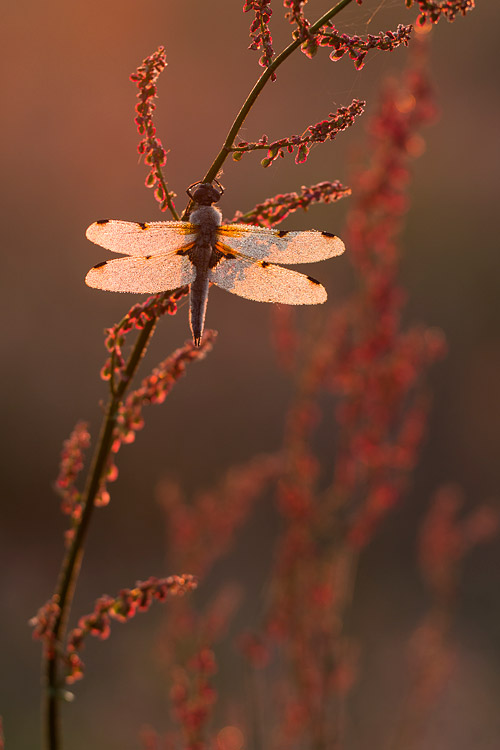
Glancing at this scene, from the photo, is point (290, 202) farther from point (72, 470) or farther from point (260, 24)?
point (72, 470)

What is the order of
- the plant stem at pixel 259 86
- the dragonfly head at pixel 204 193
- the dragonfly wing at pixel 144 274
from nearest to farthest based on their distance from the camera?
the plant stem at pixel 259 86 → the dragonfly head at pixel 204 193 → the dragonfly wing at pixel 144 274

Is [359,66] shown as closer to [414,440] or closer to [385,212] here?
[385,212]

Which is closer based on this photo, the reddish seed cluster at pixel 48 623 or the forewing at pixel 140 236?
the reddish seed cluster at pixel 48 623

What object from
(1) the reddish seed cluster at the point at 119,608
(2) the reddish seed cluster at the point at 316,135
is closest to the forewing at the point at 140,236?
(2) the reddish seed cluster at the point at 316,135

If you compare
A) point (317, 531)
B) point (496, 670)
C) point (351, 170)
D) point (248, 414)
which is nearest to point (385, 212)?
point (351, 170)

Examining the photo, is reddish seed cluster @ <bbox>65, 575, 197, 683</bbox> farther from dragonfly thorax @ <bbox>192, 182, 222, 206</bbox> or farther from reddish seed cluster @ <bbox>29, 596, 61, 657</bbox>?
dragonfly thorax @ <bbox>192, 182, 222, 206</bbox>

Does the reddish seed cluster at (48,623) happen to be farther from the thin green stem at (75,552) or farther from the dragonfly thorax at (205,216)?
the dragonfly thorax at (205,216)
